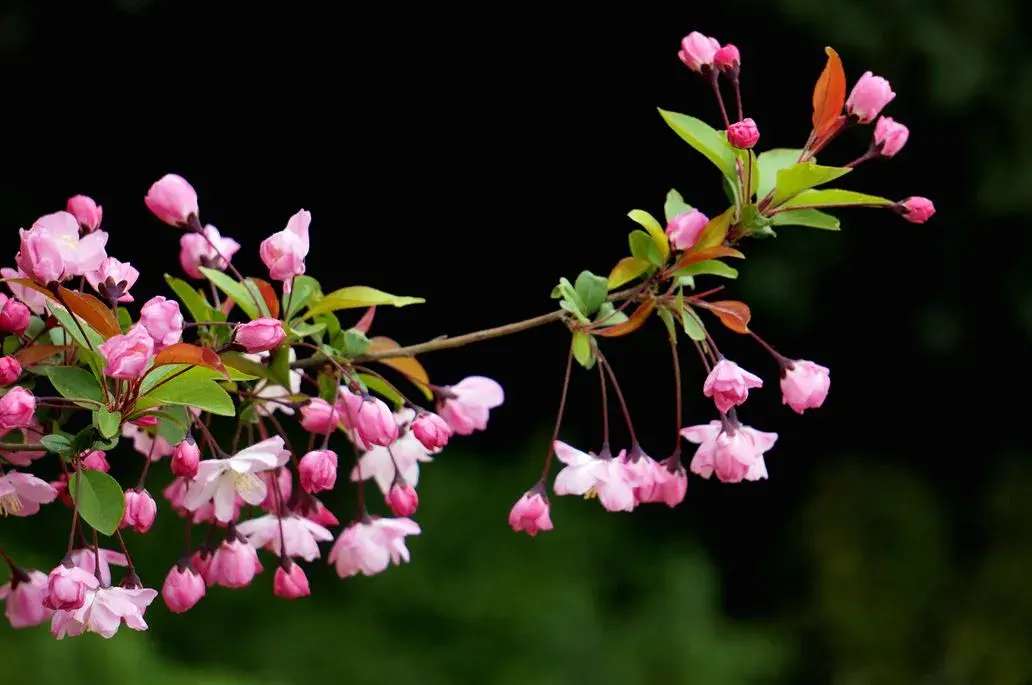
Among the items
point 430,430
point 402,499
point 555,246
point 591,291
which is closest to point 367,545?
point 402,499

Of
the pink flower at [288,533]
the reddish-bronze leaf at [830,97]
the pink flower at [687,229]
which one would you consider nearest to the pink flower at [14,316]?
Answer: the pink flower at [288,533]

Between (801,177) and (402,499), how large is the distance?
366mm

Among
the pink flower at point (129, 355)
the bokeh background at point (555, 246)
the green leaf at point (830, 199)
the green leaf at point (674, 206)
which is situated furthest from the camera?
the bokeh background at point (555, 246)

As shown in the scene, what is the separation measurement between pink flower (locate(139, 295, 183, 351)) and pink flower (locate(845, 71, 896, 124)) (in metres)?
0.46

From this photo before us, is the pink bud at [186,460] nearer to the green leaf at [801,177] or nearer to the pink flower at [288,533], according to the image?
the pink flower at [288,533]

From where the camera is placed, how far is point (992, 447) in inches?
178

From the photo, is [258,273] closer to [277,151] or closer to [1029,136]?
[277,151]

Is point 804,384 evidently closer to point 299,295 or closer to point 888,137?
point 888,137

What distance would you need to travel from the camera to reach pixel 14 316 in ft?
2.60

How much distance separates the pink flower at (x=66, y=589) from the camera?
0.76 m

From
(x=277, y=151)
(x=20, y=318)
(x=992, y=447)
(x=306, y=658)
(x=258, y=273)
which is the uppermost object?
(x=20, y=318)

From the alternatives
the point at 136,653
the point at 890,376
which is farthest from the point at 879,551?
the point at 136,653

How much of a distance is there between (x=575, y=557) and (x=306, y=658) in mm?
790

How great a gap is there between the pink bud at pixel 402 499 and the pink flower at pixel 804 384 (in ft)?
0.91
